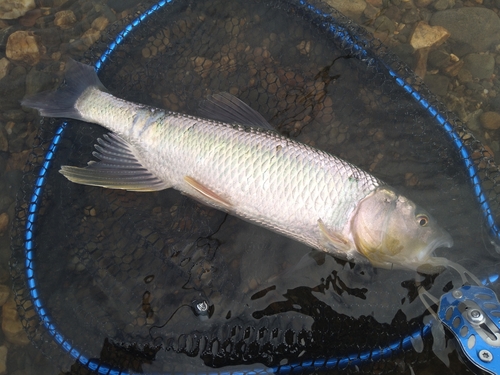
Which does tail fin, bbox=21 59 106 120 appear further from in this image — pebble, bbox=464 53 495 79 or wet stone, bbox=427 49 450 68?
pebble, bbox=464 53 495 79

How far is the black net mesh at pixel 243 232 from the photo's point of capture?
197 centimetres

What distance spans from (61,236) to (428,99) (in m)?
2.18

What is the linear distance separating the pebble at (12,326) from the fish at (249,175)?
1.17 meters

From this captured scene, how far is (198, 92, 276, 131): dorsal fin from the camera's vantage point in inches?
84.2

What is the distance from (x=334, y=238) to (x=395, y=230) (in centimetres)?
30

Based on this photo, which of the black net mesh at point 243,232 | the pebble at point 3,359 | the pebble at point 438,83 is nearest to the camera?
the black net mesh at point 243,232

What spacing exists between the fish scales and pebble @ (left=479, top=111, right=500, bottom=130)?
141cm

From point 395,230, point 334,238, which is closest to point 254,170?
point 334,238

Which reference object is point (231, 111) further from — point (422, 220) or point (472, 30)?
point (472, 30)

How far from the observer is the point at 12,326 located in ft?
8.14

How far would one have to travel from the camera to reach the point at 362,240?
1890 millimetres

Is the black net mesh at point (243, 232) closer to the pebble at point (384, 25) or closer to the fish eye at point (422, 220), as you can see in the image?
the fish eye at point (422, 220)

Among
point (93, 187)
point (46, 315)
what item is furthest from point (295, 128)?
point (46, 315)

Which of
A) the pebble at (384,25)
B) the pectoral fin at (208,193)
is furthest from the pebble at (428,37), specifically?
the pectoral fin at (208,193)
